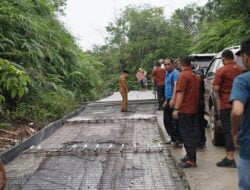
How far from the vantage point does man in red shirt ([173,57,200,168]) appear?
6219mm

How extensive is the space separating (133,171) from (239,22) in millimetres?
12964

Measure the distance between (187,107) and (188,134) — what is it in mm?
390

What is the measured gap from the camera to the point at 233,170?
593cm

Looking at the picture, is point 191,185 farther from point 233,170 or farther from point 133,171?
point 133,171

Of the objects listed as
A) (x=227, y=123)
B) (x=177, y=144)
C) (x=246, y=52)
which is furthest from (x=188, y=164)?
(x=246, y=52)

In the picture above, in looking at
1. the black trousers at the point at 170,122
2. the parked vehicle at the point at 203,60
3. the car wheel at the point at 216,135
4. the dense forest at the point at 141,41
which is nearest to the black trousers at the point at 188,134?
the car wheel at the point at 216,135

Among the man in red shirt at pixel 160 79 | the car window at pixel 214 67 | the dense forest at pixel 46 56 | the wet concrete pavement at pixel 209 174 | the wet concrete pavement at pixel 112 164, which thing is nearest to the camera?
the wet concrete pavement at pixel 209 174

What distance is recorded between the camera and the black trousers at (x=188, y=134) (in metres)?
6.24

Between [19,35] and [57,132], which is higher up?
[19,35]

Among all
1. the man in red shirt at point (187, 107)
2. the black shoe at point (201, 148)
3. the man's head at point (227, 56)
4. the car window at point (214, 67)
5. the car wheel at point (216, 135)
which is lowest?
the black shoe at point (201, 148)

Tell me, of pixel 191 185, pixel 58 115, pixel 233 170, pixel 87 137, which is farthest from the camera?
pixel 58 115

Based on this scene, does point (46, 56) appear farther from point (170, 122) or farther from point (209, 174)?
point (209, 174)

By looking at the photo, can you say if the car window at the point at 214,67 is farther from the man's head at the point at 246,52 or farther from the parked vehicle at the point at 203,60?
the man's head at the point at 246,52

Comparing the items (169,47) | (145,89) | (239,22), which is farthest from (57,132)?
(169,47)
